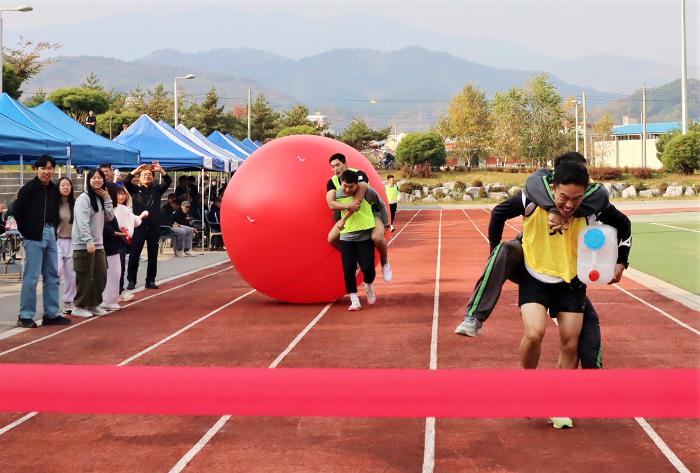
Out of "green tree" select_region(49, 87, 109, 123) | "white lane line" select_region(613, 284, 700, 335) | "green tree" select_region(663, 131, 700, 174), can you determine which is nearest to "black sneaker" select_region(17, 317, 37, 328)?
"white lane line" select_region(613, 284, 700, 335)

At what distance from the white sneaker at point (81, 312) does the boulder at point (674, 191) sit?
49.3m

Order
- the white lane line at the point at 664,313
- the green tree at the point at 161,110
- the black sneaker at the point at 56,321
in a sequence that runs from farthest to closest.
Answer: the green tree at the point at 161,110 < the black sneaker at the point at 56,321 < the white lane line at the point at 664,313

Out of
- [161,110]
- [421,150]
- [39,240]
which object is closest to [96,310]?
[39,240]

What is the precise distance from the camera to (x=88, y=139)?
60.8 ft

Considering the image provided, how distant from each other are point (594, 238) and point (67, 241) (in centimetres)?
915

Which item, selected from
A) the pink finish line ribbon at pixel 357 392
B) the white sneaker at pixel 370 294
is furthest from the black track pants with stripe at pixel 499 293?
the white sneaker at pixel 370 294

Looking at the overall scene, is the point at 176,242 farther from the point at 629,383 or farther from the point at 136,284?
the point at 629,383

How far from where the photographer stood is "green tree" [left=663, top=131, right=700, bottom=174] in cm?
6312

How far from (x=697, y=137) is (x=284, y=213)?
56.4 m

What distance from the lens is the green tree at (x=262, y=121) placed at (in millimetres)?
96812

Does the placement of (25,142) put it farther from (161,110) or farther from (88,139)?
(161,110)

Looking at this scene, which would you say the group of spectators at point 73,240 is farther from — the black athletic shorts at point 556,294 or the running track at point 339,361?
the black athletic shorts at point 556,294

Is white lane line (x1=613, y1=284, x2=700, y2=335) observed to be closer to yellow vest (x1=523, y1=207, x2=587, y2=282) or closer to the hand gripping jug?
→ yellow vest (x1=523, y1=207, x2=587, y2=282)

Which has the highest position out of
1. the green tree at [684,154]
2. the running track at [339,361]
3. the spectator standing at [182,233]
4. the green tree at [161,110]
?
the green tree at [161,110]
